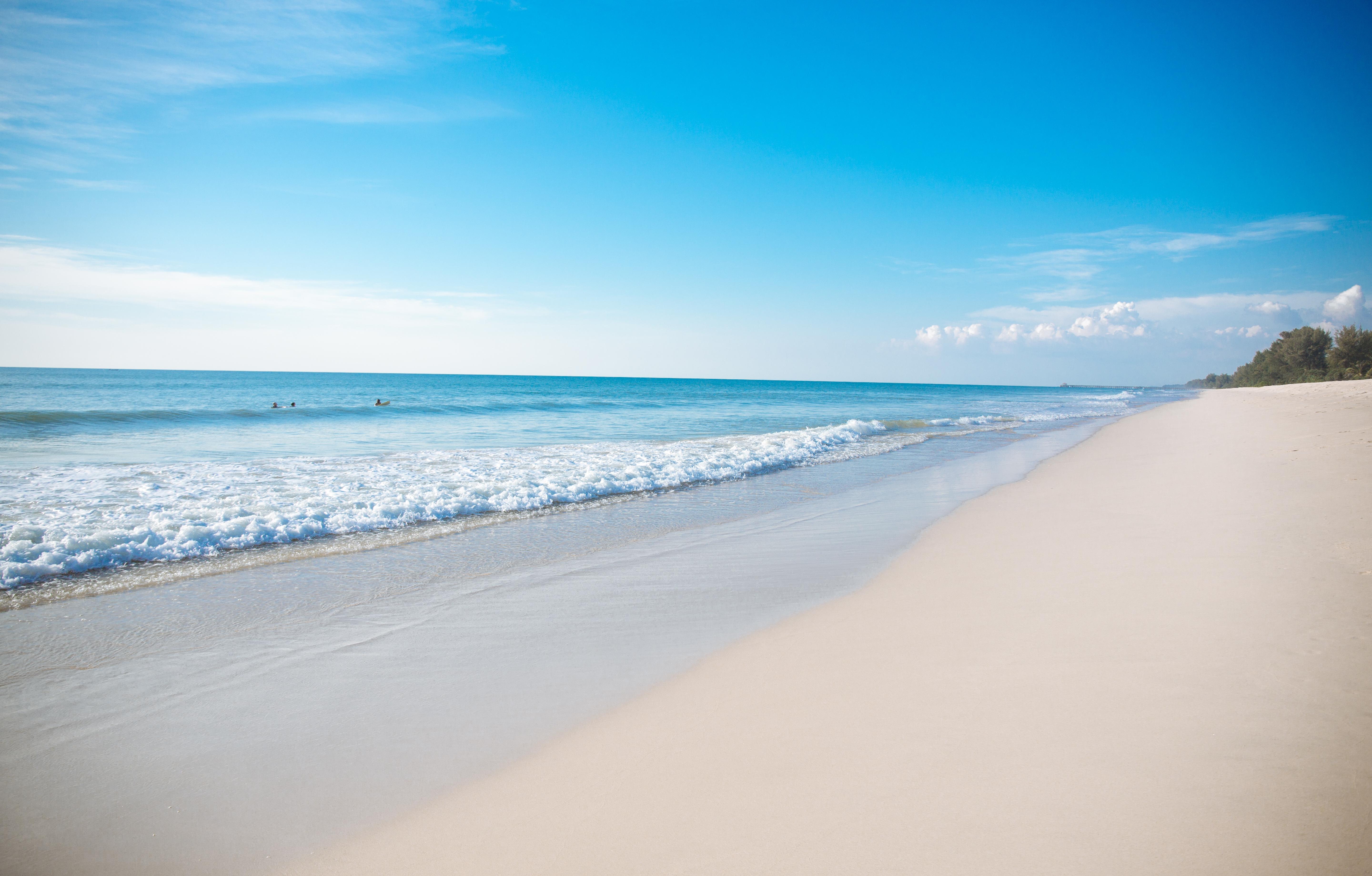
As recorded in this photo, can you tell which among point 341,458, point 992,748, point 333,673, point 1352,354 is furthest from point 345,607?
point 1352,354

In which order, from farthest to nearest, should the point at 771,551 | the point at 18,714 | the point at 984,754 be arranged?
the point at 771,551
the point at 18,714
the point at 984,754

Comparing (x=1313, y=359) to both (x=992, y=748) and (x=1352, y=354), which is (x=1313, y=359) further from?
(x=992, y=748)

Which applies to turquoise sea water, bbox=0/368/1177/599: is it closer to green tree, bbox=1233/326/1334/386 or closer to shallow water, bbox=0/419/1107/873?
shallow water, bbox=0/419/1107/873

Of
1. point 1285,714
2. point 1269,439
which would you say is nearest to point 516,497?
point 1285,714

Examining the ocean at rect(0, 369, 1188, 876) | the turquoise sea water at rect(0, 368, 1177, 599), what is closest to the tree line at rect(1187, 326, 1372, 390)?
the turquoise sea water at rect(0, 368, 1177, 599)

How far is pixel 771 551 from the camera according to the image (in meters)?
6.59

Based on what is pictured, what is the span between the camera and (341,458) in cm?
1343

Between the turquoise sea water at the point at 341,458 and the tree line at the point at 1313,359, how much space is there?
45.5 feet

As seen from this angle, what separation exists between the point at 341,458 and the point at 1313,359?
6403 cm

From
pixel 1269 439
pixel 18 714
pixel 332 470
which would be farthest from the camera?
pixel 1269 439

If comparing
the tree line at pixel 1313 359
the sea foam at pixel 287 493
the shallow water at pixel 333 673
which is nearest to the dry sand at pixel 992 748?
the shallow water at pixel 333 673

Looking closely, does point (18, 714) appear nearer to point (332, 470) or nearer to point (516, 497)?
point (516, 497)

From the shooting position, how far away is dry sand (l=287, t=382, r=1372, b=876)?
211 centimetres

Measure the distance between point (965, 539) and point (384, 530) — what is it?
700cm
